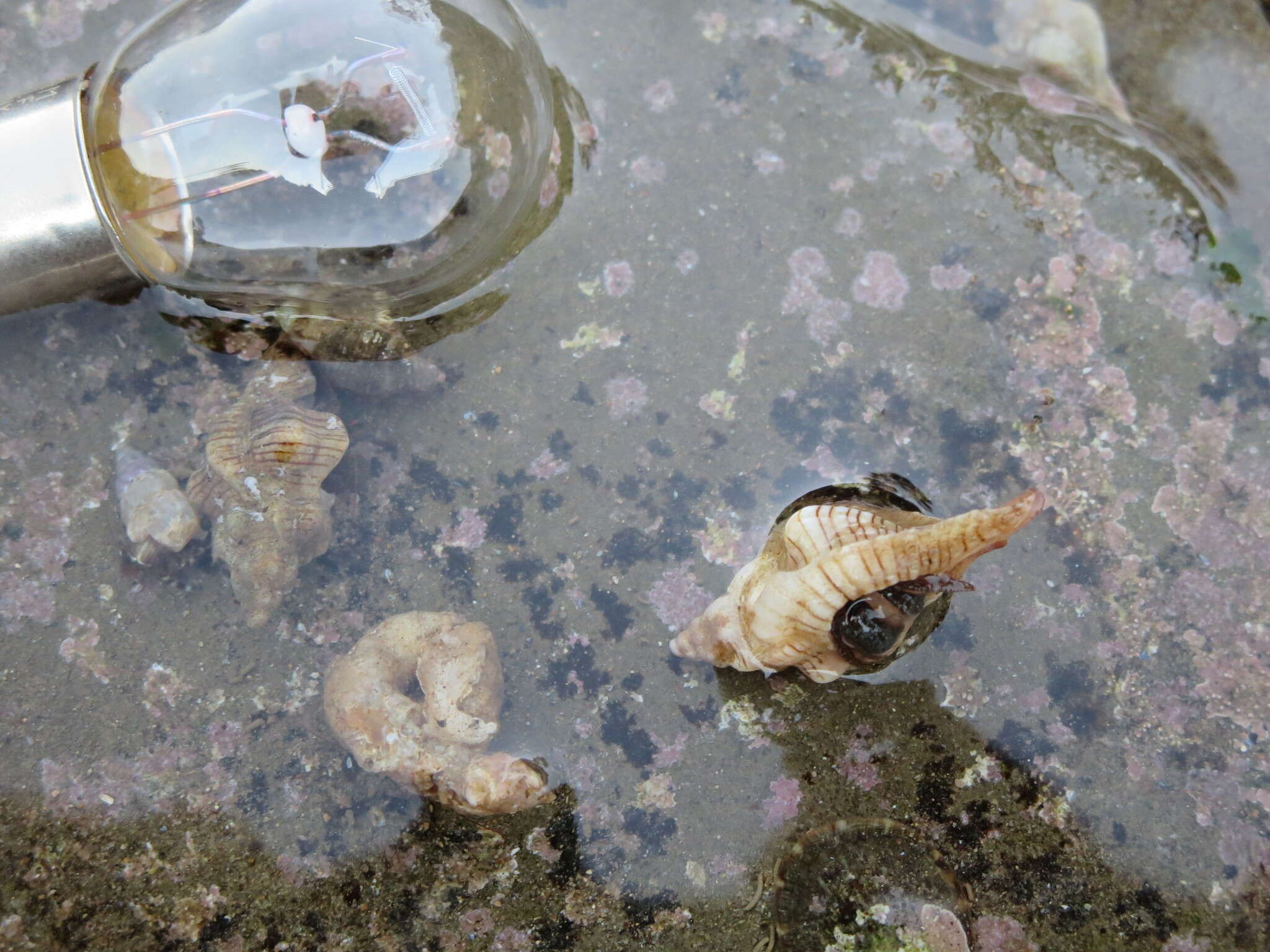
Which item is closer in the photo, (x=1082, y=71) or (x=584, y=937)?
(x=584, y=937)

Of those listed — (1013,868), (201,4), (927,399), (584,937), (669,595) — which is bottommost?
(584,937)

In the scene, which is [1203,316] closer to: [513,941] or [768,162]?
[768,162]

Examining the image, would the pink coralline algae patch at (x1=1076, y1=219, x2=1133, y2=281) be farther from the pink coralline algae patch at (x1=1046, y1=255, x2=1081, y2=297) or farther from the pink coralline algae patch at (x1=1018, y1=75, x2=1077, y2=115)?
the pink coralline algae patch at (x1=1018, y1=75, x2=1077, y2=115)

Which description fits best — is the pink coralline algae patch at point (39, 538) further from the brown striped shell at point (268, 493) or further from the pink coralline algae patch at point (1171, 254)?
the pink coralline algae patch at point (1171, 254)

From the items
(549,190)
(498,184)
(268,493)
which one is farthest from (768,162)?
(268,493)

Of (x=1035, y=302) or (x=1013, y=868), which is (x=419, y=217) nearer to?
(x=1035, y=302)

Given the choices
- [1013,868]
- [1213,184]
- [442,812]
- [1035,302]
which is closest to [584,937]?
[442,812]
